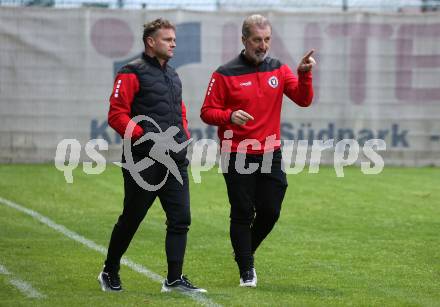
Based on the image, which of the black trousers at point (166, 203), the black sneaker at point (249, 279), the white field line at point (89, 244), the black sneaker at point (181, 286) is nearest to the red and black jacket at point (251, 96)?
the black trousers at point (166, 203)

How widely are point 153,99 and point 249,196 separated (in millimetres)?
1133

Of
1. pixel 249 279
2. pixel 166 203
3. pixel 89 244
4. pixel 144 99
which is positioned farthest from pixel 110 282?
pixel 89 244

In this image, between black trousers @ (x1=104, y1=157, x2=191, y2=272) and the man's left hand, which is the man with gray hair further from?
black trousers @ (x1=104, y1=157, x2=191, y2=272)

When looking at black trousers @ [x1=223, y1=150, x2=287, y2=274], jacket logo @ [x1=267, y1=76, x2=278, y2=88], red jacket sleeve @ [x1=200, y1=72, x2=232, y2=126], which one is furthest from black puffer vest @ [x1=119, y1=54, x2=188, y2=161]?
jacket logo @ [x1=267, y1=76, x2=278, y2=88]

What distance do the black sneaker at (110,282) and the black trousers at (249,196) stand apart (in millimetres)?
968

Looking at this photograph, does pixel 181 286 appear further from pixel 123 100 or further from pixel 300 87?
pixel 300 87

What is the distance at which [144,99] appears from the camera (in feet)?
26.0

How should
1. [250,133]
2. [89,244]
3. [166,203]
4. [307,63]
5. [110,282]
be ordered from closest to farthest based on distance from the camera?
1. [166,203]
2. [110,282]
3. [307,63]
4. [250,133]
5. [89,244]

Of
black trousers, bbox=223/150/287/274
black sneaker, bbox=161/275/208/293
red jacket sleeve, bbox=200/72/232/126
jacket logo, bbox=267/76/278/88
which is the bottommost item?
black sneaker, bbox=161/275/208/293

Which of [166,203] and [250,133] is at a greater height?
[250,133]

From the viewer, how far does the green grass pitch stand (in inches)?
312

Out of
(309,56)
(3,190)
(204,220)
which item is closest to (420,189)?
(204,220)

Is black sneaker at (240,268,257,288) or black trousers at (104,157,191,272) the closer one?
black trousers at (104,157,191,272)

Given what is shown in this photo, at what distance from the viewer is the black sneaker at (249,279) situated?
8.34 metres
